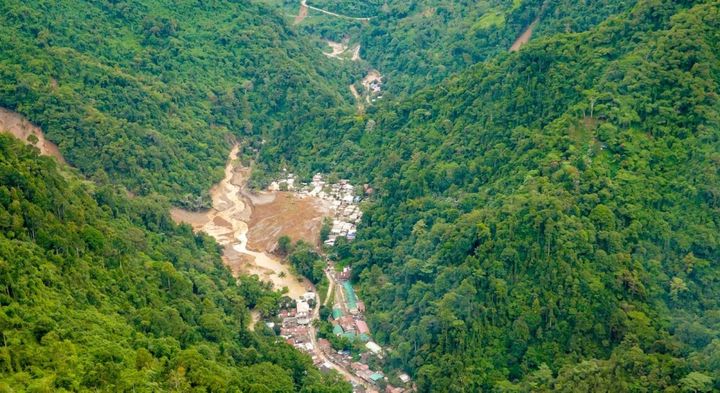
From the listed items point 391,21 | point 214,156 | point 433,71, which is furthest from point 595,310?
point 391,21

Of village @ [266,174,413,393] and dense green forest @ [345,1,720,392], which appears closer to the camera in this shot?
dense green forest @ [345,1,720,392]

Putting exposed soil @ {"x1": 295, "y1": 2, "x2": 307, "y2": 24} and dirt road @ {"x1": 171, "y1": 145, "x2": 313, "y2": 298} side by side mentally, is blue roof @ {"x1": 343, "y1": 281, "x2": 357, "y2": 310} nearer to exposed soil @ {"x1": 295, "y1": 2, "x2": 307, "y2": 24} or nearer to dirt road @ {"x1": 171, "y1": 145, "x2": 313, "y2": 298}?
dirt road @ {"x1": 171, "y1": 145, "x2": 313, "y2": 298}

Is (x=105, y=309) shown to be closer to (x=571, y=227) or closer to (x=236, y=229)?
(x=236, y=229)

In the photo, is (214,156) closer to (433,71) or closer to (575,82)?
(433,71)

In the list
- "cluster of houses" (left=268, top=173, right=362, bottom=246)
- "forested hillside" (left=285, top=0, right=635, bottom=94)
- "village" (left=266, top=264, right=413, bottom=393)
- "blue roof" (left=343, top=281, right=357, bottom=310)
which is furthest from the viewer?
"forested hillside" (left=285, top=0, right=635, bottom=94)

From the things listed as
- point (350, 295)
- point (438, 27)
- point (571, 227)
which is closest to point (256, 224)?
point (350, 295)

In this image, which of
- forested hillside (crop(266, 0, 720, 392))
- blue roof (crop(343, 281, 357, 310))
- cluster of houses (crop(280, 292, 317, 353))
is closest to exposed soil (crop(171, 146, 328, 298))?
cluster of houses (crop(280, 292, 317, 353))

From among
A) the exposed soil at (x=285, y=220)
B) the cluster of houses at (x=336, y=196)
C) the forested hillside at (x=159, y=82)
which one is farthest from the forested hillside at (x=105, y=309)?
the forested hillside at (x=159, y=82)
